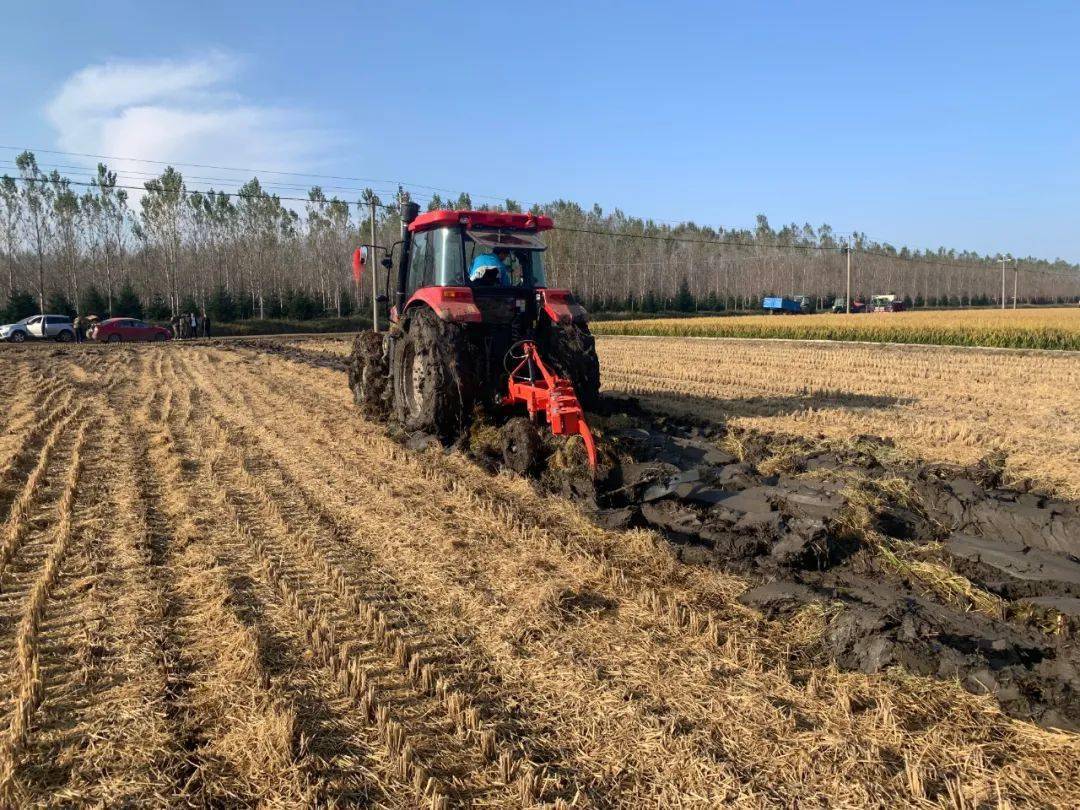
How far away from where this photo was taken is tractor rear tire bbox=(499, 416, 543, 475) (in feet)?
22.0

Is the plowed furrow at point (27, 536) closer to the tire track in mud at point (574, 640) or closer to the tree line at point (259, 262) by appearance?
the tire track in mud at point (574, 640)

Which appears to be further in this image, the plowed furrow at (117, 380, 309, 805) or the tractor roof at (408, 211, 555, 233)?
the tractor roof at (408, 211, 555, 233)

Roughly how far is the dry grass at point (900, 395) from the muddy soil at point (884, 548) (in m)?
2.08

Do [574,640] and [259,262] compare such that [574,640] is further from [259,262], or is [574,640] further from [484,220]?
[259,262]

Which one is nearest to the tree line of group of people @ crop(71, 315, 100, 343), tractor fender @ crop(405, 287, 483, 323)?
group of people @ crop(71, 315, 100, 343)

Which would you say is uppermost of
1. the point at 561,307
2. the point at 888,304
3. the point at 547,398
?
the point at 888,304

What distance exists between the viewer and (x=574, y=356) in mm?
7824

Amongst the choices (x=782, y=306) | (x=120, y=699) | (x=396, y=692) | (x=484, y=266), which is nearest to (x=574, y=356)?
Answer: (x=484, y=266)

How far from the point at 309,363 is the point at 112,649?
15813 mm

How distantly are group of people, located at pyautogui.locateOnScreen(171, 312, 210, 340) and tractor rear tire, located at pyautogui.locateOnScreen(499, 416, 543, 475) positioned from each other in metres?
33.2

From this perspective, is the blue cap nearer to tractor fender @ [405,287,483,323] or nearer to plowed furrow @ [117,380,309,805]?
tractor fender @ [405,287,483,323]

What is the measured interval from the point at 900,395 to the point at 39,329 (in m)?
34.6

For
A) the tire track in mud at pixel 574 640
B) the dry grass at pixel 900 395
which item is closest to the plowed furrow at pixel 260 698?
the tire track in mud at pixel 574 640

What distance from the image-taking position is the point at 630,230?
291 feet
